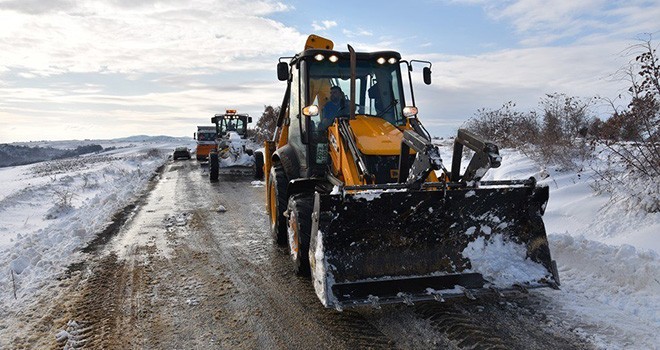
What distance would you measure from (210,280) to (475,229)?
294 centimetres

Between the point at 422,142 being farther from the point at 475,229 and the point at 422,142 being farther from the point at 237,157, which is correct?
the point at 237,157

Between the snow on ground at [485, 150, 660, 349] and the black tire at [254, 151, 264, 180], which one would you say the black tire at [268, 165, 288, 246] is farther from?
the black tire at [254, 151, 264, 180]

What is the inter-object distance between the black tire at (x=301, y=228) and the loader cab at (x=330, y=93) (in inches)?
38.1

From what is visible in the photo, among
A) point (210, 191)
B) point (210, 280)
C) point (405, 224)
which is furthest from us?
point (210, 191)

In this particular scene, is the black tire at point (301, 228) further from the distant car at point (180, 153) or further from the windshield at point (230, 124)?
the distant car at point (180, 153)

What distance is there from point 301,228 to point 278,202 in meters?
1.65

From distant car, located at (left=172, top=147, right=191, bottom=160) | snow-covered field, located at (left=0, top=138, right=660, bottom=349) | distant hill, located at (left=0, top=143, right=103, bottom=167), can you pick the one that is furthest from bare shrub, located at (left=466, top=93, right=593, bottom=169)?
distant hill, located at (left=0, top=143, right=103, bottom=167)

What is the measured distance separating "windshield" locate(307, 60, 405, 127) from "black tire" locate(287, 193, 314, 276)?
4.59 feet

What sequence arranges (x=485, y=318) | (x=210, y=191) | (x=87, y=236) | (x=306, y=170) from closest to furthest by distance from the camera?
(x=485, y=318)
(x=306, y=170)
(x=87, y=236)
(x=210, y=191)

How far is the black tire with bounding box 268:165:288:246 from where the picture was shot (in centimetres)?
631

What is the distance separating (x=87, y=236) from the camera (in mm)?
7449

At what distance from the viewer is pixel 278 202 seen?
632cm

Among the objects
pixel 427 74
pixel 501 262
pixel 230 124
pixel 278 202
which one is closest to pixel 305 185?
pixel 278 202

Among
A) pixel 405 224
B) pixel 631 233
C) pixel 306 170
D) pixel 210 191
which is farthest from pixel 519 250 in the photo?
pixel 210 191
